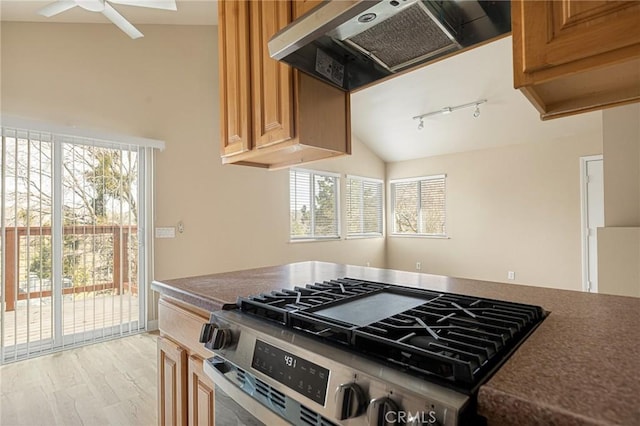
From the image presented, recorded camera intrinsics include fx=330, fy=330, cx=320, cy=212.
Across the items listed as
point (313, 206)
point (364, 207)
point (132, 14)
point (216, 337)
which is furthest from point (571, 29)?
point (364, 207)

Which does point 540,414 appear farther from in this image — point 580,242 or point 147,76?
point 580,242

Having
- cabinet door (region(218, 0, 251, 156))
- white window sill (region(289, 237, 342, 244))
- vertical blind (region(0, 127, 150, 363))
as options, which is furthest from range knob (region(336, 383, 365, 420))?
white window sill (region(289, 237, 342, 244))

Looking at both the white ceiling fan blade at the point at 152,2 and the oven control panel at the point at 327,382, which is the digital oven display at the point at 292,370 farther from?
the white ceiling fan blade at the point at 152,2

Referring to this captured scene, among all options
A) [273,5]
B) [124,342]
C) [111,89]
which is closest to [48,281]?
[124,342]

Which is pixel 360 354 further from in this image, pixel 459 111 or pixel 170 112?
pixel 459 111

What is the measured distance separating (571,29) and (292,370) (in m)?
1.01

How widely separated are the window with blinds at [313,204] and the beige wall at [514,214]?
175 cm

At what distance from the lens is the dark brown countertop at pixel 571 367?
0.49 meters

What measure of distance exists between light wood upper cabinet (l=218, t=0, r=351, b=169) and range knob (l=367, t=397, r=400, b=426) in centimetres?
105

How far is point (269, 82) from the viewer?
1470 millimetres

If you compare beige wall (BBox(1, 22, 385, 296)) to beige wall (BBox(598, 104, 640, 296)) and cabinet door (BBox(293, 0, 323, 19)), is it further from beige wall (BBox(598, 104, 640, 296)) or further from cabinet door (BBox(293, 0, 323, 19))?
beige wall (BBox(598, 104, 640, 296))

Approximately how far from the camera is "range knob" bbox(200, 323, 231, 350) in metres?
1.00

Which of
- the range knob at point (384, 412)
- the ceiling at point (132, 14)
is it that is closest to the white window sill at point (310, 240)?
the ceiling at point (132, 14)

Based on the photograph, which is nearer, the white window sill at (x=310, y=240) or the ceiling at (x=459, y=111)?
the ceiling at (x=459, y=111)
